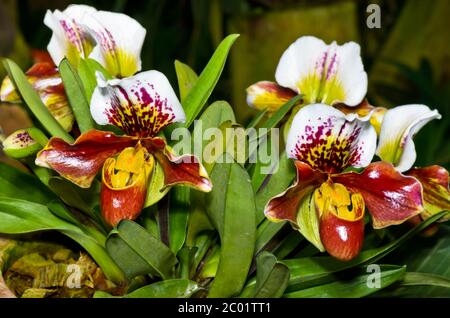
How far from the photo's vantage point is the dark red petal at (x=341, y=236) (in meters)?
0.70

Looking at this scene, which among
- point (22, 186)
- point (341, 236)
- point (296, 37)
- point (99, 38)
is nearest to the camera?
point (341, 236)

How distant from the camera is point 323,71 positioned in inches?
34.0

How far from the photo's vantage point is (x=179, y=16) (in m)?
2.89

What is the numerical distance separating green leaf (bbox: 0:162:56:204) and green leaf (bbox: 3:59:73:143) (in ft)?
0.48

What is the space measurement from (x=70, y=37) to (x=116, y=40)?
0.23ft

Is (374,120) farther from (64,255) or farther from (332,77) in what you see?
(64,255)

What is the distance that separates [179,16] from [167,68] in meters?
0.58

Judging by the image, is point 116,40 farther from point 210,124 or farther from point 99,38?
point 210,124

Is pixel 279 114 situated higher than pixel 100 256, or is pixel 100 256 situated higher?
pixel 279 114

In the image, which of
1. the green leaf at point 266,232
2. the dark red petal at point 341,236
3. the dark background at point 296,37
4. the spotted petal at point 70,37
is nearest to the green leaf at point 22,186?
the spotted petal at point 70,37

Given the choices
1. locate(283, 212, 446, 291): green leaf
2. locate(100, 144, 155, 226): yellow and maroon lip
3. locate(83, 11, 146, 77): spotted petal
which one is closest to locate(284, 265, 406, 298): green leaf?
locate(283, 212, 446, 291): green leaf

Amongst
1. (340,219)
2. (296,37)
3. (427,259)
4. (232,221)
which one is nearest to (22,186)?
(232,221)

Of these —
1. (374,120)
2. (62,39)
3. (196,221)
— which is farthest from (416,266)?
(62,39)

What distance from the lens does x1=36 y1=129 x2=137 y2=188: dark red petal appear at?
0.73 m
